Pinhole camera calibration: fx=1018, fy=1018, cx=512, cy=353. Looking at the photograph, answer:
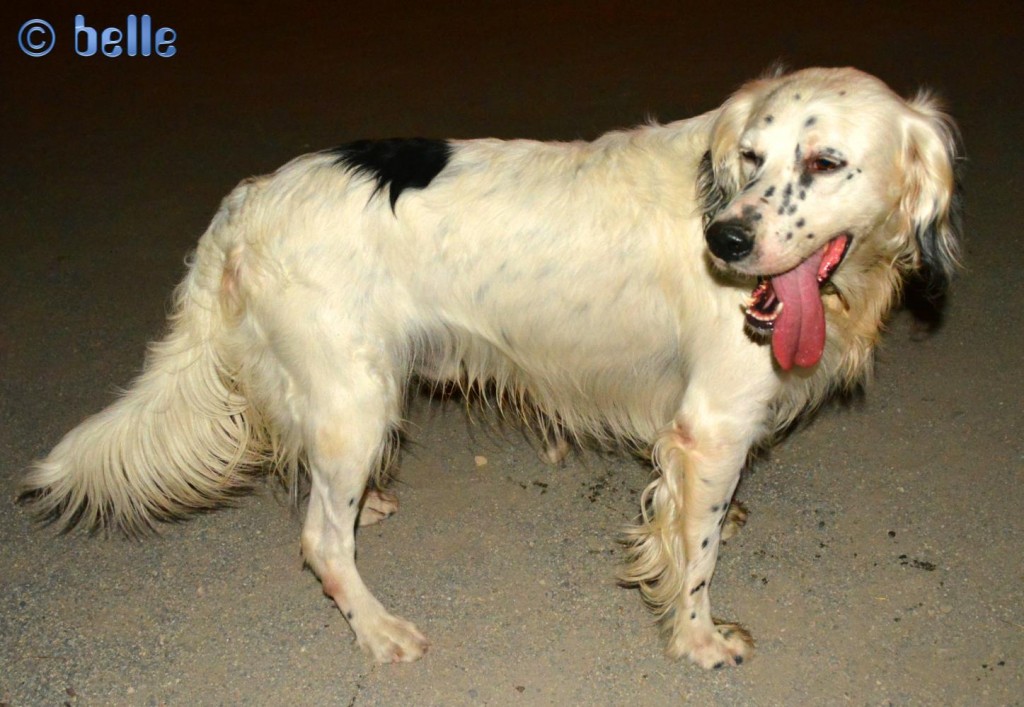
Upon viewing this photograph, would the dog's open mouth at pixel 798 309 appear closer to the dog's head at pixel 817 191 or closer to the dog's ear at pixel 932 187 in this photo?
the dog's head at pixel 817 191

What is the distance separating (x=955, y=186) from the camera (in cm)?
273

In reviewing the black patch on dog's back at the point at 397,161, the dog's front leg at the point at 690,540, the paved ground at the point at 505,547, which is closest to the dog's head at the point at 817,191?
Answer: the dog's front leg at the point at 690,540

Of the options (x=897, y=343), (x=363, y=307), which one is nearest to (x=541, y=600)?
(x=363, y=307)

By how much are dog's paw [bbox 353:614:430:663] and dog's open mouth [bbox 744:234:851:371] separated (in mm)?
1442

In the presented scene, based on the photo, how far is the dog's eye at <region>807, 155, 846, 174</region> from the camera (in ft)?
8.41

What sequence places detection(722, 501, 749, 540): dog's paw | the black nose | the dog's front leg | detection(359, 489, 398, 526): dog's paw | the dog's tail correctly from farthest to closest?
detection(359, 489, 398, 526): dog's paw → detection(722, 501, 749, 540): dog's paw → the dog's tail → the dog's front leg → the black nose

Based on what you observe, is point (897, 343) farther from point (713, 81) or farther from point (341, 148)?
point (713, 81)

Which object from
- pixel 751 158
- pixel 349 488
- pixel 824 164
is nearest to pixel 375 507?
pixel 349 488

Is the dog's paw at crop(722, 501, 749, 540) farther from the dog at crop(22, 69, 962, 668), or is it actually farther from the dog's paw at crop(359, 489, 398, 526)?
the dog's paw at crop(359, 489, 398, 526)

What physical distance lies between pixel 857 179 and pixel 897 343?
2.10 m

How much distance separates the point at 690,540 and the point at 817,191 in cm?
111

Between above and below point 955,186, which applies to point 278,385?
below

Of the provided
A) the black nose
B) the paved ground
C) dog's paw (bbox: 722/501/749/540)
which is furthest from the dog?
dog's paw (bbox: 722/501/749/540)

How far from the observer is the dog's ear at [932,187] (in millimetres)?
2650
